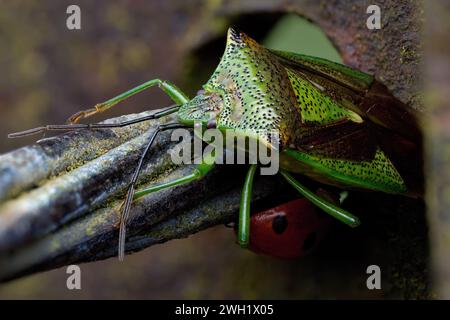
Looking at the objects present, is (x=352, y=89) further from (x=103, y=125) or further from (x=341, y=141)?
(x=103, y=125)

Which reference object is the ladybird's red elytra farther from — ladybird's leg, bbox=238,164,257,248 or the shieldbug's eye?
the shieldbug's eye

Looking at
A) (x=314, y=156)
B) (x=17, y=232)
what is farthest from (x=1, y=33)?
(x=17, y=232)

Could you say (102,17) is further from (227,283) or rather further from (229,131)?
(227,283)

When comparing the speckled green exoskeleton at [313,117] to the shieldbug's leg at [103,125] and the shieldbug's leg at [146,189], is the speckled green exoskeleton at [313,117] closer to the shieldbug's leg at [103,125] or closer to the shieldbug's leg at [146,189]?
the shieldbug's leg at [103,125]

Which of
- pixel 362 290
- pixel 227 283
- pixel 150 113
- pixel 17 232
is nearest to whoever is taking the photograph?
pixel 17 232

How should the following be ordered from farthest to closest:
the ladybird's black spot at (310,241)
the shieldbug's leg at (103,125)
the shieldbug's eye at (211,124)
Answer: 1. the ladybird's black spot at (310,241)
2. the shieldbug's eye at (211,124)
3. the shieldbug's leg at (103,125)

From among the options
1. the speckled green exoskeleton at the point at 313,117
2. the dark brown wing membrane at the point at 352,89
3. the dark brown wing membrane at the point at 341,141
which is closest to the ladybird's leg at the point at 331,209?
the speckled green exoskeleton at the point at 313,117
